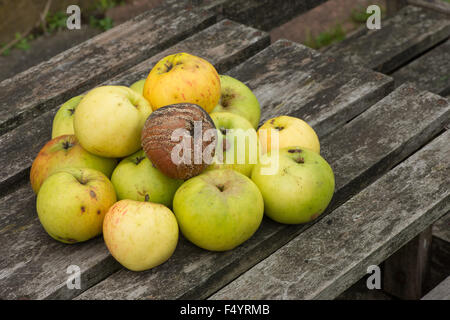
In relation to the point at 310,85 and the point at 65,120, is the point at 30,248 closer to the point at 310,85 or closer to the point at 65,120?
the point at 65,120

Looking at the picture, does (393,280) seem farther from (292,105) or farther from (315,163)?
(315,163)

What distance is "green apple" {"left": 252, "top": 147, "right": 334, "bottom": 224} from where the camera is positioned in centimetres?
165

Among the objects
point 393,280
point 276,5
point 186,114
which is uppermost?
point 186,114

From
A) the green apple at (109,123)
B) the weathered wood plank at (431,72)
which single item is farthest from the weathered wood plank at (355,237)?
the weathered wood plank at (431,72)

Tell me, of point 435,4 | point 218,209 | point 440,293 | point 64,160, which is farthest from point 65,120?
point 435,4

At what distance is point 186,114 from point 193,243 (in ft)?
1.07

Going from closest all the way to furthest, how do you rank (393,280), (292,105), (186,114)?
(186,114) < (292,105) < (393,280)

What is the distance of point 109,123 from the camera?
168cm

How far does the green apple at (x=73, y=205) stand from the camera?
1.59m

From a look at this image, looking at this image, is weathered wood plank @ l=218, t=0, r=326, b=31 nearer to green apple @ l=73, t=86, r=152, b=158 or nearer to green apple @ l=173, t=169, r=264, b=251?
green apple @ l=73, t=86, r=152, b=158

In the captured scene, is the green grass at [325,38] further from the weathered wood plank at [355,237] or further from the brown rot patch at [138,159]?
the brown rot patch at [138,159]
